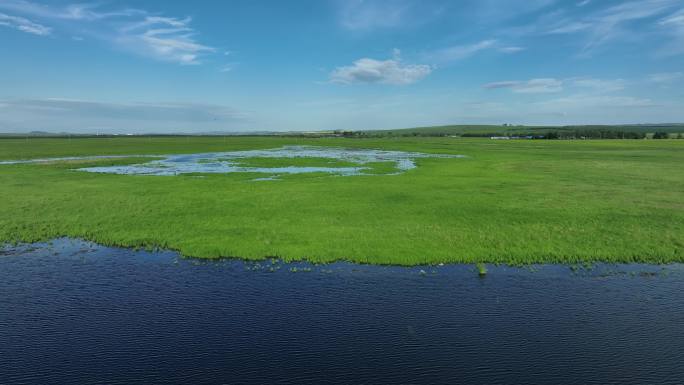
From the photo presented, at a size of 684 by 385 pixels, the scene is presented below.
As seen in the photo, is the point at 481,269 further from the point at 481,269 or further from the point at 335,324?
the point at 335,324

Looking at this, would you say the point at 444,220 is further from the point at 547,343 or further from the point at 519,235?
the point at 547,343

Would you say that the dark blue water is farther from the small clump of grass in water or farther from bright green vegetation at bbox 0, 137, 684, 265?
bright green vegetation at bbox 0, 137, 684, 265

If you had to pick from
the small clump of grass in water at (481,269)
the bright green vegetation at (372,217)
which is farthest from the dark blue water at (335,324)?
the bright green vegetation at (372,217)

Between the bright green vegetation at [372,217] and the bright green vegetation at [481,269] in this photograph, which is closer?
the bright green vegetation at [481,269]

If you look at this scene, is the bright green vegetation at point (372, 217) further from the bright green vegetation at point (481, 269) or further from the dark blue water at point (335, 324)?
the dark blue water at point (335, 324)

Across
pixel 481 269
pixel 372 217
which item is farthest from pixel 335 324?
pixel 372 217

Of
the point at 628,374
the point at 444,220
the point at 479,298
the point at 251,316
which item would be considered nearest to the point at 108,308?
the point at 251,316
